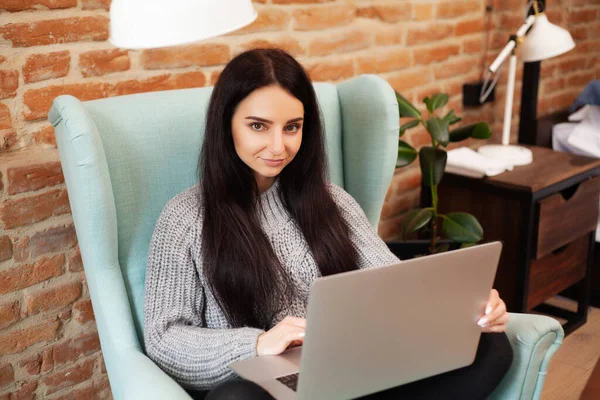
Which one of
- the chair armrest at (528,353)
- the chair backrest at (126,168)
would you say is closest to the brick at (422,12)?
the chair backrest at (126,168)

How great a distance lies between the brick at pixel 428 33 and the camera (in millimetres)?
2385

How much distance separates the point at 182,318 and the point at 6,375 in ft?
1.80

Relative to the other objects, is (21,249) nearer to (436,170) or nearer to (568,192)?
(436,170)

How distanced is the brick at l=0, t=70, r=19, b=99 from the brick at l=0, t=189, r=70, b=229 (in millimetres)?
223

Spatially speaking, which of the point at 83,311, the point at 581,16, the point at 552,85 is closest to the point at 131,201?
the point at 83,311

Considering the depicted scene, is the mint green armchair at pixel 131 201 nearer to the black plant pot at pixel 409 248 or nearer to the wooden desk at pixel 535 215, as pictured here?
the black plant pot at pixel 409 248

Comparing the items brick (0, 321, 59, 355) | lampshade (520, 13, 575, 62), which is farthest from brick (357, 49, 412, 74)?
brick (0, 321, 59, 355)

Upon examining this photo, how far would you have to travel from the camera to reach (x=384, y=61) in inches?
91.1

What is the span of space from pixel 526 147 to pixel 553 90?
0.77 m

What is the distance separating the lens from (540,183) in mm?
2131

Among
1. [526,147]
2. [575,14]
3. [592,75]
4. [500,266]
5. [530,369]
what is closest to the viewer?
[530,369]

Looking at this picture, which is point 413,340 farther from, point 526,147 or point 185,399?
point 526,147

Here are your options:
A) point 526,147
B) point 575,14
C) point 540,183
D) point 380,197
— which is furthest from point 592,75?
point 380,197

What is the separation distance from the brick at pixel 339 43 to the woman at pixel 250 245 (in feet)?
2.32
